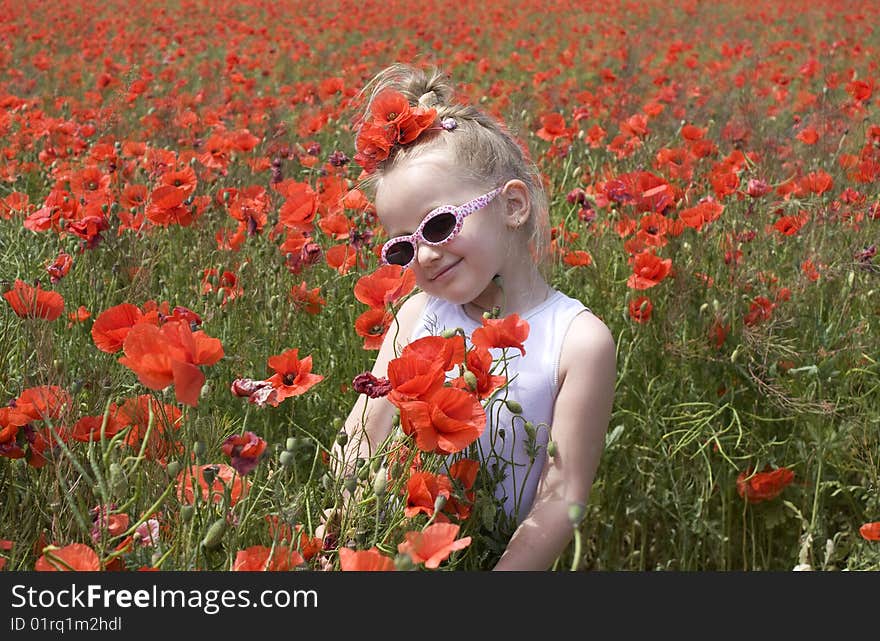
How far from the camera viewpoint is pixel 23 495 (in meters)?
1.59

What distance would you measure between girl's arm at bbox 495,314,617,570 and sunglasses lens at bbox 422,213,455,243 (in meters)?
0.28

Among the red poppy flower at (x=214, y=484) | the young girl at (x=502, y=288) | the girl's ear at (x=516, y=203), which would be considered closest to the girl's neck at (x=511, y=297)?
the young girl at (x=502, y=288)

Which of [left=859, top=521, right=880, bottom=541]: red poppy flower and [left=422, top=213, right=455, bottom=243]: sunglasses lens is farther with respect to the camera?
[left=422, top=213, right=455, bottom=243]: sunglasses lens

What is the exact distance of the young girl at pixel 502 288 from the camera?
1.62m

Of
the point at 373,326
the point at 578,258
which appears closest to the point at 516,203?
the point at 373,326

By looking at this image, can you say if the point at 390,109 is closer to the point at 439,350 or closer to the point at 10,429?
the point at 439,350

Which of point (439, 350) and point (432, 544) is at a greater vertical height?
point (439, 350)

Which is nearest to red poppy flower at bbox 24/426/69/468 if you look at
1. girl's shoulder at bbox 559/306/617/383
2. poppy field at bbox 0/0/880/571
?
poppy field at bbox 0/0/880/571

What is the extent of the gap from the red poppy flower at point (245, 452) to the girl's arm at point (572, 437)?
515mm

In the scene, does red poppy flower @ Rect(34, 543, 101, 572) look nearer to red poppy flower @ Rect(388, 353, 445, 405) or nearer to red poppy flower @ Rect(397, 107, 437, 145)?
red poppy flower @ Rect(388, 353, 445, 405)

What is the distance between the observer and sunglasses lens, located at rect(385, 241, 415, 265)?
170 centimetres

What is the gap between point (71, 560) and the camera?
1.12m

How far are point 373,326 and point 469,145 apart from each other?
394 millimetres

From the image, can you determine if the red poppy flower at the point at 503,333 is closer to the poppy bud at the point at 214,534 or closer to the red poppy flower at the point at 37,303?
the poppy bud at the point at 214,534
